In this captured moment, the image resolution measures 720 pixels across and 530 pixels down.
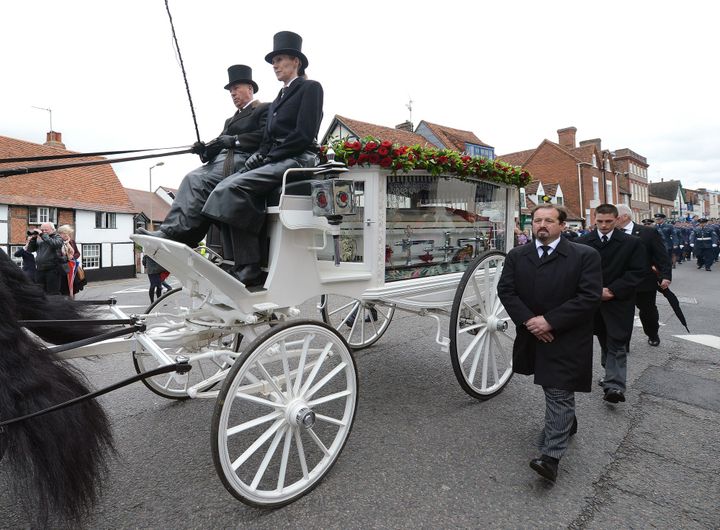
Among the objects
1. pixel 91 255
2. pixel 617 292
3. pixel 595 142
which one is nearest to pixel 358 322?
pixel 617 292

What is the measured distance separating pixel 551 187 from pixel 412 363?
1380 inches

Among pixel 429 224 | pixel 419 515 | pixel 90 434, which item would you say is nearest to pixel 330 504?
pixel 419 515

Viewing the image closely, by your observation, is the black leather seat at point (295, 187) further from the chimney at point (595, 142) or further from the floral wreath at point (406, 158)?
the chimney at point (595, 142)

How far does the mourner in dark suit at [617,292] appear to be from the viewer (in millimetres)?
3732

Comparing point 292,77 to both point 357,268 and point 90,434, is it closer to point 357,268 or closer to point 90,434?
point 357,268

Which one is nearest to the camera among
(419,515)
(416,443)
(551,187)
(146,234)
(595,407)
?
(419,515)

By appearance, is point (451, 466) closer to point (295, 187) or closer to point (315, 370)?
point (315, 370)

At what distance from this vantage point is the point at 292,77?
317cm

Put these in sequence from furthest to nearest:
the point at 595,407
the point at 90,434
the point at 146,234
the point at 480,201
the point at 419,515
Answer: the point at 480,201 < the point at 595,407 < the point at 146,234 < the point at 419,515 < the point at 90,434

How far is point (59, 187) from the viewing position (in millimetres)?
21625

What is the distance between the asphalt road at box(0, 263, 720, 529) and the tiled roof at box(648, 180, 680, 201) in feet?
274

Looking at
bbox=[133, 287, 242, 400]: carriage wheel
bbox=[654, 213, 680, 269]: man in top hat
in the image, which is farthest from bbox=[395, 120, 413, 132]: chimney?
bbox=[133, 287, 242, 400]: carriage wheel

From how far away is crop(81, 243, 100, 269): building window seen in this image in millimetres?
21938

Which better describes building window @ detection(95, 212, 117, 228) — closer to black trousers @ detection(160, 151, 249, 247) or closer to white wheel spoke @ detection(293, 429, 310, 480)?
black trousers @ detection(160, 151, 249, 247)
